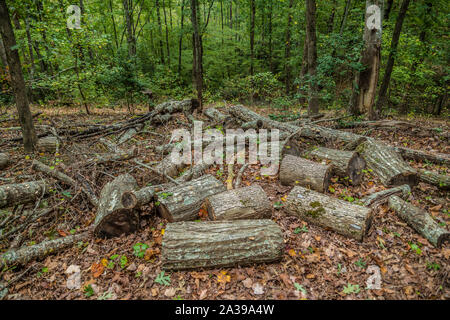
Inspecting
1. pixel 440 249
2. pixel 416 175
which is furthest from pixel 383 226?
pixel 416 175

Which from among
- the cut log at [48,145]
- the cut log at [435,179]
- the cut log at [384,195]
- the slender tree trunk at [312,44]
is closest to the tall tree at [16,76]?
the cut log at [48,145]

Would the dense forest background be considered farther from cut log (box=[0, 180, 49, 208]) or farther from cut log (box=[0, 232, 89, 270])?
cut log (box=[0, 232, 89, 270])

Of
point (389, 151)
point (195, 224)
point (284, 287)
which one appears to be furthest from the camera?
point (389, 151)

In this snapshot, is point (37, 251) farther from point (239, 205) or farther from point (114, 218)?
→ point (239, 205)

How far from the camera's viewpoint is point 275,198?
15.3 feet

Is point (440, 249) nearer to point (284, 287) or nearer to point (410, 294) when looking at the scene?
point (410, 294)

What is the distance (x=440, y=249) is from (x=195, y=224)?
12.8 feet

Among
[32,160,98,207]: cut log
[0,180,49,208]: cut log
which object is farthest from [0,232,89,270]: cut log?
[0,180,49,208]: cut log

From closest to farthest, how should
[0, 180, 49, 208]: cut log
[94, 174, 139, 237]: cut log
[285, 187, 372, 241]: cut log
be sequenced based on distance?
[285, 187, 372, 241]: cut log
[94, 174, 139, 237]: cut log
[0, 180, 49, 208]: cut log

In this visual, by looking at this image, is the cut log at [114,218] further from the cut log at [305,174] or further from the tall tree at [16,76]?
the tall tree at [16,76]

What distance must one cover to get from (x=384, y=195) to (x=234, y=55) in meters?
18.0

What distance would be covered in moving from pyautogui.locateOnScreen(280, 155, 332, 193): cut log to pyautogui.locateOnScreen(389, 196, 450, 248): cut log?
128cm

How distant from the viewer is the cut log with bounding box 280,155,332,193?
182 inches
